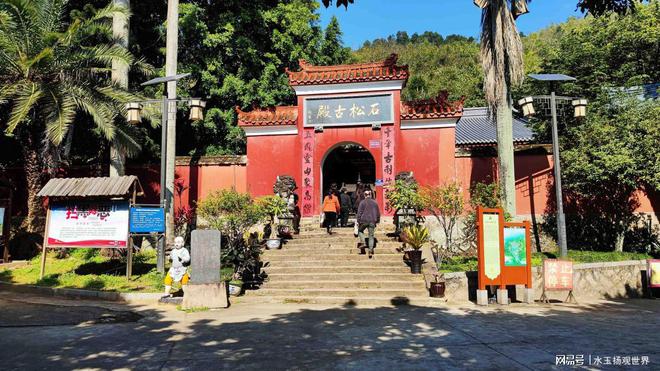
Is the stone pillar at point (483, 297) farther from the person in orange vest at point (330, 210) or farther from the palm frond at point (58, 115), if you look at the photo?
the palm frond at point (58, 115)

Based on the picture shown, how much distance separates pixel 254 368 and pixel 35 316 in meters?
5.23

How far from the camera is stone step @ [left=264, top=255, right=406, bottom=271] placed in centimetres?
1098

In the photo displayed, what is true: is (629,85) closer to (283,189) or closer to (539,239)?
(539,239)

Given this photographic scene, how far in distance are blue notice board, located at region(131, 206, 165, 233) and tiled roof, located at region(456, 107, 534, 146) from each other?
11582 mm

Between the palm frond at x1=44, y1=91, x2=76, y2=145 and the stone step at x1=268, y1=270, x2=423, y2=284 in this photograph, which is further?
the palm frond at x1=44, y1=91, x2=76, y2=145

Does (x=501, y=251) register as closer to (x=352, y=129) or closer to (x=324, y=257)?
(x=324, y=257)

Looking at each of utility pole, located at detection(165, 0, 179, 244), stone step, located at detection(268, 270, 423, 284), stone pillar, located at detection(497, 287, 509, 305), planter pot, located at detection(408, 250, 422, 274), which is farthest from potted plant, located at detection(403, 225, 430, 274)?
utility pole, located at detection(165, 0, 179, 244)

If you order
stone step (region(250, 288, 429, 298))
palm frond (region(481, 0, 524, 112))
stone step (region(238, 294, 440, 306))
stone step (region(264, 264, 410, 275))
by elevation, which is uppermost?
palm frond (region(481, 0, 524, 112))

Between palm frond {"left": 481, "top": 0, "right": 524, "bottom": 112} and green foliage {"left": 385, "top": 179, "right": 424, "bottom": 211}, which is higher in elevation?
palm frond {"left": 481, "top": 0, "right": 524, "bottom": 112}

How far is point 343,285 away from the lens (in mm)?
10031

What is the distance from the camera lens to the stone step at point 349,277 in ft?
33.5

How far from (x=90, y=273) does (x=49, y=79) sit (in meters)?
5.44

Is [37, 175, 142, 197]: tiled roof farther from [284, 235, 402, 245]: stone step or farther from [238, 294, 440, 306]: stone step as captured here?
[284, 235, 402, 245]: stone step

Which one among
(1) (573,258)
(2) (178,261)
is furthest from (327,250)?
(1) (573,258)
